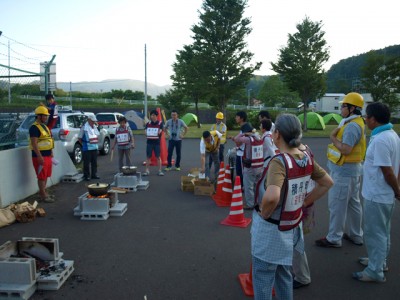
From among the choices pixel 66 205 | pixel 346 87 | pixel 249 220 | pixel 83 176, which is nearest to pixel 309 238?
pixel 249 220

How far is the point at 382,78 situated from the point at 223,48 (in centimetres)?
1543

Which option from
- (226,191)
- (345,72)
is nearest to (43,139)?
(226,191)

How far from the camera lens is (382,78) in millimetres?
32094

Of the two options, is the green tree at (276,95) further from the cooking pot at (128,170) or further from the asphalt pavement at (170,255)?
the asphalt pavement at (170,255)

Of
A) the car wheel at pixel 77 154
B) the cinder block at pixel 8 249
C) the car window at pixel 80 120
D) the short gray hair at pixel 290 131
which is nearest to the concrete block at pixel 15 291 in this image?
the cinder block at pixel 8 249

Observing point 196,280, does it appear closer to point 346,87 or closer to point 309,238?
point 309,238

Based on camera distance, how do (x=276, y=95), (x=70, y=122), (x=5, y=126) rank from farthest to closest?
(x=276, y=95) → (x=70, y=122) → (x=5, y=126)

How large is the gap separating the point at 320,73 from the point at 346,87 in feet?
225

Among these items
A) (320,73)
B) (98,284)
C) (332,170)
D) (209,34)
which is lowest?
(98,284)

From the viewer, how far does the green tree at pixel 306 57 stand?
1142 inches

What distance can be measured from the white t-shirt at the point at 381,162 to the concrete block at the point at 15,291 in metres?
3.92

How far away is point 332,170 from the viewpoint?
4.94 m

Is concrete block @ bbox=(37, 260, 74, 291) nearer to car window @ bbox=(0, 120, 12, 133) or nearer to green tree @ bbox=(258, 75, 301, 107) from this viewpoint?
car window @ bbox=(0, 120, 12, 133)

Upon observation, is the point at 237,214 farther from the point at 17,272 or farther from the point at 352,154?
the point at 17,272
